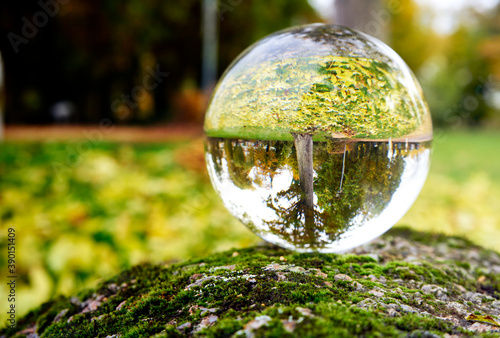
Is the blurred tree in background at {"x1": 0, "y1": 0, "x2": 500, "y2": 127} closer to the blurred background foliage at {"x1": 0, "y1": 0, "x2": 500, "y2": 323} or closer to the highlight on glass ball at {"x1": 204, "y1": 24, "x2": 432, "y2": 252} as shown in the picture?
the blurred background foliage at {"x1": 0, "y1": 0, "x2": 500, "y2": 323}

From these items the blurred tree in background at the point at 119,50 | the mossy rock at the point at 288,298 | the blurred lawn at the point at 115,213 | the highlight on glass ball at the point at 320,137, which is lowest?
the blurred lawn at the point at 115,213

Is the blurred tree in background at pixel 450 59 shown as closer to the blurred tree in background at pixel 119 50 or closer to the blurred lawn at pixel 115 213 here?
the blurred tree in background at pixel 119 50

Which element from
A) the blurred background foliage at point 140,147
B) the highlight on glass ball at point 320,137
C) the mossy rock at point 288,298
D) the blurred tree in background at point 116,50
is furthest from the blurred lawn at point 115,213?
the blurred tree in background at point 116,50

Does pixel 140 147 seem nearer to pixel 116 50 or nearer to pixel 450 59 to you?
pixel 116 50

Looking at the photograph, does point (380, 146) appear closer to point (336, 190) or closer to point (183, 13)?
point (336, 190)

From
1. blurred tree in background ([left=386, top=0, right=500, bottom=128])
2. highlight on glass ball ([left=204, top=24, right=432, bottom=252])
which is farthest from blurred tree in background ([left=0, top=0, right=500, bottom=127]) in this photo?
highlight on glass ball ([left=204, top=24, right=432, bottom=252])

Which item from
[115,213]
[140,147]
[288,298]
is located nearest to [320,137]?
[288,298]

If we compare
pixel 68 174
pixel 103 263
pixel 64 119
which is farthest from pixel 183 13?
pixel 103 263
